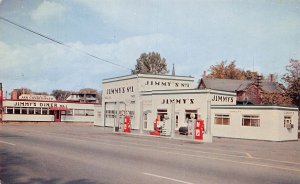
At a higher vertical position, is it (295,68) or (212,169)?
(295,68)

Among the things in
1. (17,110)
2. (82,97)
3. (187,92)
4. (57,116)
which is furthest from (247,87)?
(82,97)

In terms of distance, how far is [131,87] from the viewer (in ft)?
158

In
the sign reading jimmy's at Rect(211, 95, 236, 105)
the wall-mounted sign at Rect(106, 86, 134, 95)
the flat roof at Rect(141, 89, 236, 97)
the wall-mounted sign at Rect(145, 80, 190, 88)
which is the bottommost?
the sign reading jimmy's at Rect(211, 95, 236, 105)

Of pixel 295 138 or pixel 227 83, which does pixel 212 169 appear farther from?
pixel 227 83

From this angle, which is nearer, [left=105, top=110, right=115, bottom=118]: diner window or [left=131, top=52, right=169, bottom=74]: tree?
[left=105, top=110, right=115, bottom=118]: diner window

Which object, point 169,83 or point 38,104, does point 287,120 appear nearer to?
point 169,83

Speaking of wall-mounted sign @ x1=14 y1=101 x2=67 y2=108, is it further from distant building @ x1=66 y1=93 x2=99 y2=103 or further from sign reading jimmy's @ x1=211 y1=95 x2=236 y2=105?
distant building @ x1=66 y1=93 x2=99 y2=103

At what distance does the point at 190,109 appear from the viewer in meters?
39.8

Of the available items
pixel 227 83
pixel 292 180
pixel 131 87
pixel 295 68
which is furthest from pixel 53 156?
pixel 227 83

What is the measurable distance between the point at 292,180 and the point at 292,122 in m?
26.0

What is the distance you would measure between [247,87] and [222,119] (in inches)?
1139

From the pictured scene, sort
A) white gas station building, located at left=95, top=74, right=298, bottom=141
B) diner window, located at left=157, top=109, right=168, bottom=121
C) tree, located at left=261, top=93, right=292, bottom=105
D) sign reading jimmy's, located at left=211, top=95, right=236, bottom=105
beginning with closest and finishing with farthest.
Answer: white gas station building, located at left=95, top=74, right=298, bottom=141, sign reading jimmy's, located at left=211, top=95, right=236, bottom=105, diner window, located at left=157, top=109, right=168, bottom=121, tree, located at left=261, top=93, right=292, bottom=105

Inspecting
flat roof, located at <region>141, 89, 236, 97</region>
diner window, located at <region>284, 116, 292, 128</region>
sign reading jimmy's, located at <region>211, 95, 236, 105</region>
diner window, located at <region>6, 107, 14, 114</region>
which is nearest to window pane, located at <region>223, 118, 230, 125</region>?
sign reading jimmy's, located at <region>211, 95, 236, 105</region>

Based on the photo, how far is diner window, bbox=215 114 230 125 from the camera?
35719 mm
